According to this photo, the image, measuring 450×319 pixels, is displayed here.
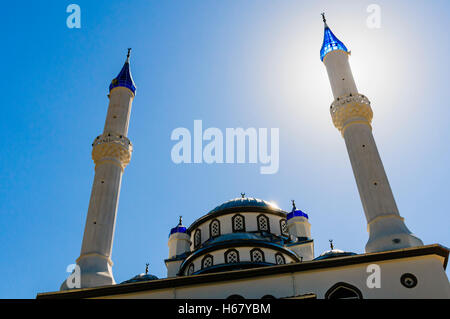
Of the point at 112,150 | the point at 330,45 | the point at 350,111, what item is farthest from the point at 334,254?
the point at 112,150

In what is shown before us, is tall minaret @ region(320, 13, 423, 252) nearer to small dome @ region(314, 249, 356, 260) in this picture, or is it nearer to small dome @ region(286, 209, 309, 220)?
small dome @ region(314, 249, 356, 260)

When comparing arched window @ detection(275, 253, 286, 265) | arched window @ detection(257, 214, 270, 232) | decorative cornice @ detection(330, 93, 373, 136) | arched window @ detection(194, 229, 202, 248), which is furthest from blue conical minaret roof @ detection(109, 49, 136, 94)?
arched window @ detection(275, 253, 286, 265)

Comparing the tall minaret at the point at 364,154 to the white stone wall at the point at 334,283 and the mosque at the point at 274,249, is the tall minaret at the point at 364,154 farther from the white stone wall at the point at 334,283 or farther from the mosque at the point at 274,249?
the white stone wall at the point at 334,283

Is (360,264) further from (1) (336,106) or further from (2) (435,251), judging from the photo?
(1) (336,106)

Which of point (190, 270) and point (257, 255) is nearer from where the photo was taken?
point (257, 255)

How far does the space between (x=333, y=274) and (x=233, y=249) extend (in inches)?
185

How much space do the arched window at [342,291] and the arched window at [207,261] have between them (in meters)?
5.31

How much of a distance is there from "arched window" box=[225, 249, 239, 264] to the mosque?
38mm

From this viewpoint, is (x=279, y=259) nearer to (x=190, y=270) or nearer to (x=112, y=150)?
(x=190, y=270)

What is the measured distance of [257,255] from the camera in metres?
15.2

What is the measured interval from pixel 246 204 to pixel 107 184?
726 cm

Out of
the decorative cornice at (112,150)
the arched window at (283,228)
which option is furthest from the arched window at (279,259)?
the decorative cornice at (112,150)

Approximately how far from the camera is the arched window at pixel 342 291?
11.1 meters
